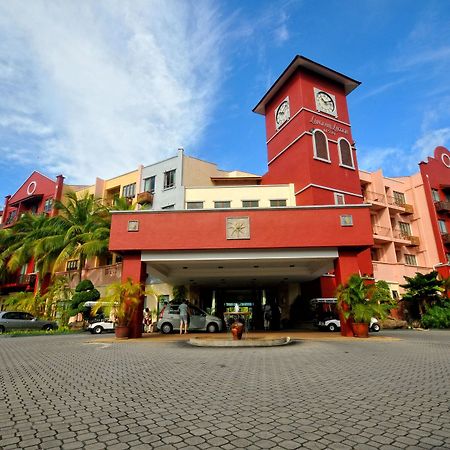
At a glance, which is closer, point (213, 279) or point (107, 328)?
point (107, 328)

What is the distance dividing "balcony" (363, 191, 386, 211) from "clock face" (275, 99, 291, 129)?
444 inches

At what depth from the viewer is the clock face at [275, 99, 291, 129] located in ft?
92.3

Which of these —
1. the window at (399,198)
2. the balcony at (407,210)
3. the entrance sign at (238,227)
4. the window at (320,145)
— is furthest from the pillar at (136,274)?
the balcony at (407,210)

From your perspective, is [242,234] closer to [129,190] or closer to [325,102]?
[325,102]

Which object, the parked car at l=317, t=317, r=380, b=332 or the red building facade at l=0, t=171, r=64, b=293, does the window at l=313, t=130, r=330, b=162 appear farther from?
the red building facade at l=0, t=171, r=64, b=293

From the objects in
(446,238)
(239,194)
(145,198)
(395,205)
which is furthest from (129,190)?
(446,238)

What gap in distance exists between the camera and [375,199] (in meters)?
32.4

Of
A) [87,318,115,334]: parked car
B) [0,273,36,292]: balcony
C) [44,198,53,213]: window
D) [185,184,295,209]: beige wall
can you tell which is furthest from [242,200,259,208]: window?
[0,273,36,292]: balcony

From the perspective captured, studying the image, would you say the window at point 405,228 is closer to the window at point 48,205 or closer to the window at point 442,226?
the window at point 442,226

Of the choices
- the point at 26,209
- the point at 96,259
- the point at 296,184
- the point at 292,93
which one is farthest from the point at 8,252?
the point at 292,93

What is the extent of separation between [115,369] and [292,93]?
25.9 m

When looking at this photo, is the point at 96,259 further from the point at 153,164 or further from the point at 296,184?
the point at 296,184

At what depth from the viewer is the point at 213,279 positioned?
80.5 ft

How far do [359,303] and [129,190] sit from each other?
25.0m
